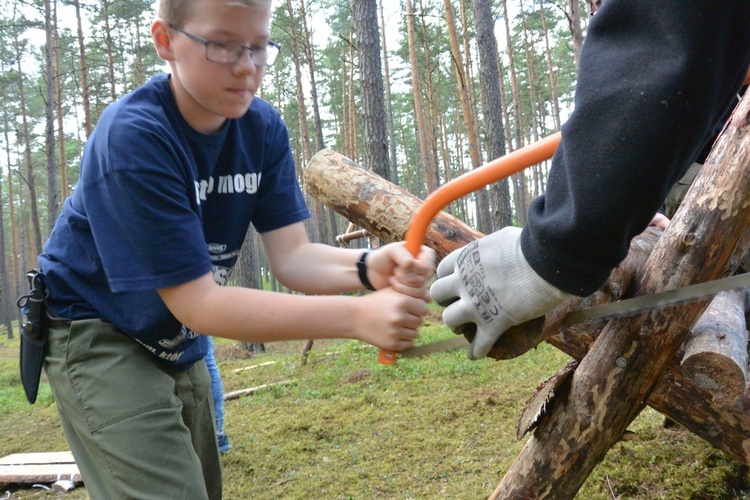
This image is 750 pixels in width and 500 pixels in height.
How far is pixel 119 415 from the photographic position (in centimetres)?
192

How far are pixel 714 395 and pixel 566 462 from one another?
2.02ft

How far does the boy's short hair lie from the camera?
70.2 inches

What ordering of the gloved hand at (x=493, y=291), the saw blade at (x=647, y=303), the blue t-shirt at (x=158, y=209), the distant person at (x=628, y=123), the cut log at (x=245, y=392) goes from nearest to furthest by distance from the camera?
the distant person at (x=628, y=123), the gloved hand at (x=493, y=291), the blue t-shirt at (x=158, y=209), the saw blade at (x=647, y=303), the cut log at (x=245, y=392)

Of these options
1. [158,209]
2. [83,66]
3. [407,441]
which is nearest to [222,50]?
[158,209]

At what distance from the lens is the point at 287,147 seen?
2512mm

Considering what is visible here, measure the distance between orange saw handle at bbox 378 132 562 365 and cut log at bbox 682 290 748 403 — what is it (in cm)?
89

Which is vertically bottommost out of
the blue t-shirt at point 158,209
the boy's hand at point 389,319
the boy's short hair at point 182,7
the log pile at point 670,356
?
the log pile at point 670,356

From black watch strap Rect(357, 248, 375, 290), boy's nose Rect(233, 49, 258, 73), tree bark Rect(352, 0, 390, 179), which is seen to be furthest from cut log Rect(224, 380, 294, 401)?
boy's nose Rect(233, 49, 258, 73)

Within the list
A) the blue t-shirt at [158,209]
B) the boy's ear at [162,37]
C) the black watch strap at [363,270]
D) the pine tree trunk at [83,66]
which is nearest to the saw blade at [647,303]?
the black watch strap at [363,270]

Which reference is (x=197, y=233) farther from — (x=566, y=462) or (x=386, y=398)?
(x=386, y=398)

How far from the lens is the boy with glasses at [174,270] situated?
1.69 meters

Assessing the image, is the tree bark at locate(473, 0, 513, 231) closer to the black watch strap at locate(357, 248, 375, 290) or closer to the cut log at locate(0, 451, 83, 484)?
the cut log at locate(0, 451, 83, 484)

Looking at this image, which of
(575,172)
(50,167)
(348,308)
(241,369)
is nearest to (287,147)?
(348,308)

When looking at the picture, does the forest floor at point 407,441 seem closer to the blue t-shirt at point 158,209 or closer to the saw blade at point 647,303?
the saw blade at point 647,303
